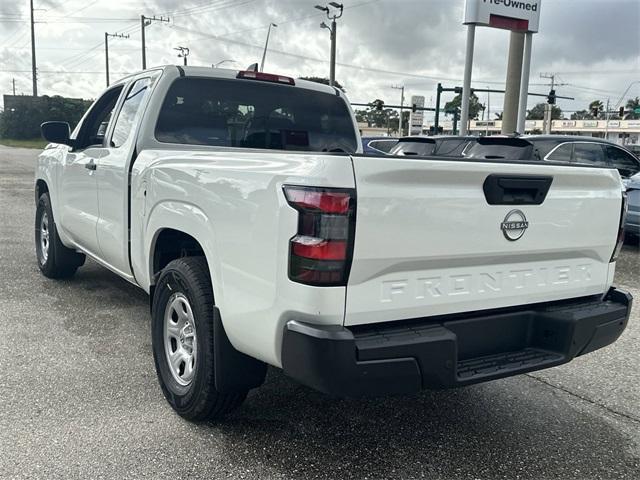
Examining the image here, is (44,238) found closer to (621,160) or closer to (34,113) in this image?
(621,160)

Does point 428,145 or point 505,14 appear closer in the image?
point 428,145

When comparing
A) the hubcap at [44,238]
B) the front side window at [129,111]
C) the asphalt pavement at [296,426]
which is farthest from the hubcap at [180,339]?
the hubcap at [44,238]

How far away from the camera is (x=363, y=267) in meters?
2.46

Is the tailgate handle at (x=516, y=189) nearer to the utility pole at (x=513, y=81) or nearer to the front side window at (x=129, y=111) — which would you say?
the front side window at (x=129, y=111)

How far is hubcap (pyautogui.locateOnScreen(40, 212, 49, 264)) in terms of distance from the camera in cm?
638

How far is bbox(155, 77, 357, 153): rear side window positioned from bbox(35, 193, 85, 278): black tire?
2.43 metres

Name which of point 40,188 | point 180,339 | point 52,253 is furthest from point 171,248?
point 40,188

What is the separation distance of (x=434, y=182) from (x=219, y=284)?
110 centimetres

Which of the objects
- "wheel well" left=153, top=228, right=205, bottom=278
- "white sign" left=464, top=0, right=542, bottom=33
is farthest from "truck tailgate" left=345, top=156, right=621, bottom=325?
"white sign" left=464, top=0, right=542, bottom=33

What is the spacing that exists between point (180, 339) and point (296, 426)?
0.81m

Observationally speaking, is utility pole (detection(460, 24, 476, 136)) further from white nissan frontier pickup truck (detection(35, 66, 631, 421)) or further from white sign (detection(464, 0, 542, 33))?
white nissan frontier pickup truck (detection(35, 66, 631, 421))

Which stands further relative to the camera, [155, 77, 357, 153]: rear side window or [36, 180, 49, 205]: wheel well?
[36, 180, 49, 205]: wheel well

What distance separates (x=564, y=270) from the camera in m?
3.12

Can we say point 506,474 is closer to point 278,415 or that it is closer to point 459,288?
point 459,288
